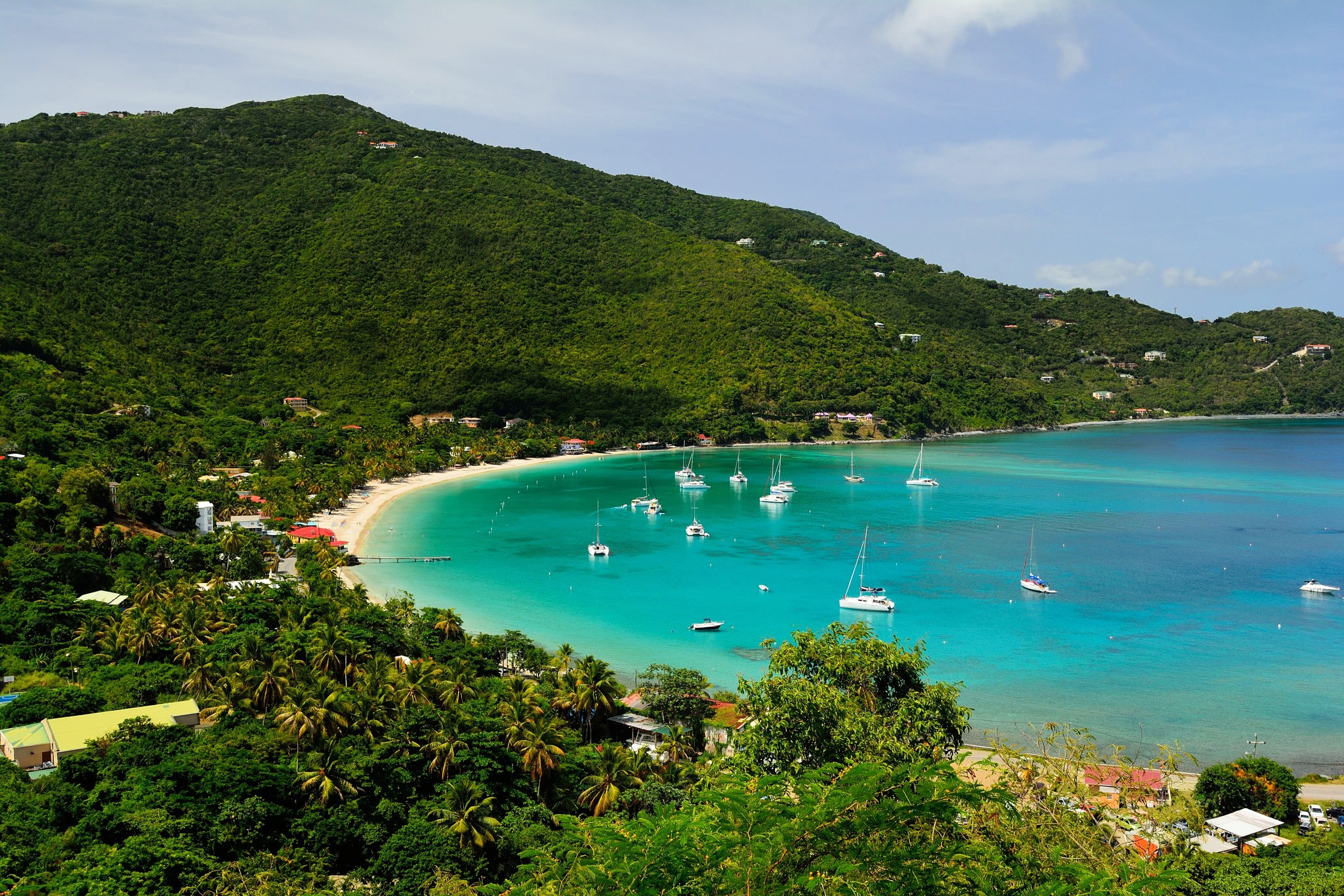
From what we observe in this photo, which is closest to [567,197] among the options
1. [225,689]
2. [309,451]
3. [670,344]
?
[670,344]

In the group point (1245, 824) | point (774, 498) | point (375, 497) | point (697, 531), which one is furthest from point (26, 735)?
point (774, 498)

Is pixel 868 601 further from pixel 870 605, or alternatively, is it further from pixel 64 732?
pixel 64 732

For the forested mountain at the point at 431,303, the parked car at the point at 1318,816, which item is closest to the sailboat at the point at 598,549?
the parked car at the point at 1318,816

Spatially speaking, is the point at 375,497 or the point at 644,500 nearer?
the point at 375,497

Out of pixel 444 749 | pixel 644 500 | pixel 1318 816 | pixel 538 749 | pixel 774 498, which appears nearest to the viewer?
pixel 444 749

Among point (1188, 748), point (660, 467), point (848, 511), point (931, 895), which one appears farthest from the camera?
point (660, 467)

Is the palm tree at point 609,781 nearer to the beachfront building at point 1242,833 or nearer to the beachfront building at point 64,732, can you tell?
the beachfront building at point 64,732

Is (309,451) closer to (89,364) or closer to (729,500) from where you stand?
(89,364)
